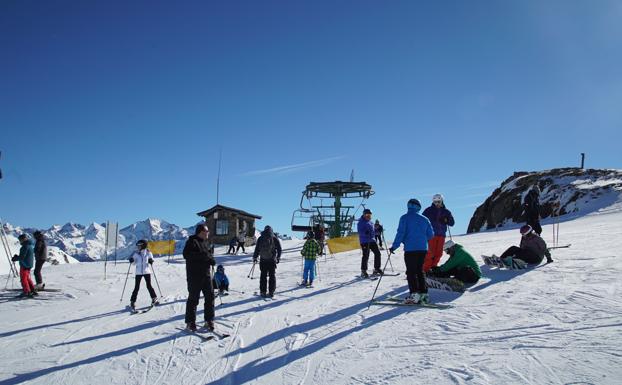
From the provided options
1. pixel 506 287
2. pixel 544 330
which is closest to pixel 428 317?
pixel 544 330

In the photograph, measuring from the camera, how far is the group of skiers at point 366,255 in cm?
675

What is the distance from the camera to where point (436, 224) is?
9414 mm

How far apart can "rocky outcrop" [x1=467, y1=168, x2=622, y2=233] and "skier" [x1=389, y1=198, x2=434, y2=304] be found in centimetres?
1901

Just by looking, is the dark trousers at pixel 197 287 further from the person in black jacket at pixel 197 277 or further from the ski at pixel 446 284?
the ski at pixel 446 284

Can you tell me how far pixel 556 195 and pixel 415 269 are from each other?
29035mm

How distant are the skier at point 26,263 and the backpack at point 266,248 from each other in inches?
264

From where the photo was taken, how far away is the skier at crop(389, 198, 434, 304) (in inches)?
289

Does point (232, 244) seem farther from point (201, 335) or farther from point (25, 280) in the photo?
point (201, 335)

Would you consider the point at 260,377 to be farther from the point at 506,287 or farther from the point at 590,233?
the point at 590,233


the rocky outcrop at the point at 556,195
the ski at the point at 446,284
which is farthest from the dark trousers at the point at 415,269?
the rocky outcrop at the point at 556,195

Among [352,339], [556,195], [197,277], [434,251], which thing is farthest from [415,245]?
[556,195]

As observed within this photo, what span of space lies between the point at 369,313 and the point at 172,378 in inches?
145

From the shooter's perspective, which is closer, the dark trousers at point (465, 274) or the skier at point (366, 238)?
the dark trousers at point (465, 274)

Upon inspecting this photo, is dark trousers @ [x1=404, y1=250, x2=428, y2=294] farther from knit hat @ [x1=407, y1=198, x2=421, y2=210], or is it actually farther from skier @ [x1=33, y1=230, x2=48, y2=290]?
skier @ [x1=33, y1=230, x2=48, y2=290]
